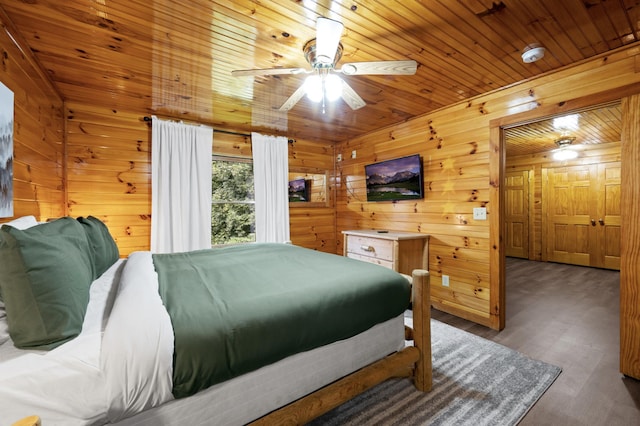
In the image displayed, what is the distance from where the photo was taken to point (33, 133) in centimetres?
207

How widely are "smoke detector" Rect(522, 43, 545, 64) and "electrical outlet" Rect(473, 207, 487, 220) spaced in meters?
1.32

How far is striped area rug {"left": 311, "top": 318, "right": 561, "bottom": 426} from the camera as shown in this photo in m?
1.53

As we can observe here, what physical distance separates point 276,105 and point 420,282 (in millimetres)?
2378

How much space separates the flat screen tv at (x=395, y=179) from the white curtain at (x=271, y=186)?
4.12ft

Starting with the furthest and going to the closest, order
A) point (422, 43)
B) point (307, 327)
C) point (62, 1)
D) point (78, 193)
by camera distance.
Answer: point (78, 193) < point (422, 43) < point (62, 1) < point (307, 327)

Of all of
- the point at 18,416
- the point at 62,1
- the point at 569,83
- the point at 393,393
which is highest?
the point at 62,1

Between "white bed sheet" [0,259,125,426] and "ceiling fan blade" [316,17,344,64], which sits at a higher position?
"ceiling fan blade" [316,17,344,64]

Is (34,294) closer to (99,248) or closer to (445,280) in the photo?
(99,248)

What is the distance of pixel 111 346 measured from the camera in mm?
898

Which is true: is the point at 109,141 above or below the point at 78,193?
above

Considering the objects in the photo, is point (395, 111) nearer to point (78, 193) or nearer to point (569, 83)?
point (569, 83)

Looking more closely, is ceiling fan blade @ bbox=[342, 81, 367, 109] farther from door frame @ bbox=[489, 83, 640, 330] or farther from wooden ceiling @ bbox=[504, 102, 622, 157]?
wooden ceiling @ bbox=[504, 102, 622, 157]

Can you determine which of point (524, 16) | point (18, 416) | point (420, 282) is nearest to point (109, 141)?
point (18, 416)

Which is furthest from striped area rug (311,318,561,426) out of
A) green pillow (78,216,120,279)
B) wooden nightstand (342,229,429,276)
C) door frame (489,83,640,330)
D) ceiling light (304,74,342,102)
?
ceiling light (304,74,342,102)
